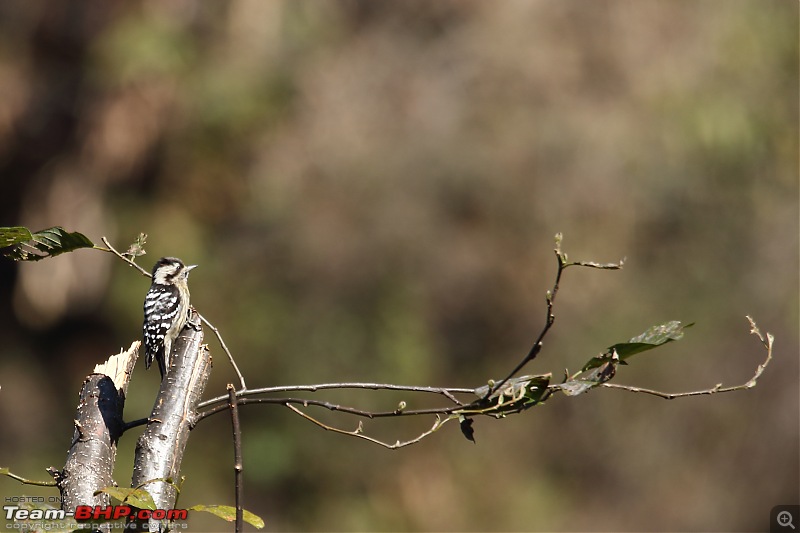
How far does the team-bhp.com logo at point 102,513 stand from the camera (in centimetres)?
216

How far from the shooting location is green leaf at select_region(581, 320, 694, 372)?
228 cm

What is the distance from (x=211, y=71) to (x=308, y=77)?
1.21 metres

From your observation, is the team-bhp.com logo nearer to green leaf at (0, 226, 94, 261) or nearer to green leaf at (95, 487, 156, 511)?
green leaf at (95, 487, 156, 511)

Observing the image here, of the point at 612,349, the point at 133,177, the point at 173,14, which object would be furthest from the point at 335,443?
the point at 612,349

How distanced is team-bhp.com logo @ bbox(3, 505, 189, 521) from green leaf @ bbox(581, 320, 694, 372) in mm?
1134

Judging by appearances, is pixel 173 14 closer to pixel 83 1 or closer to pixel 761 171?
pixel 83 1

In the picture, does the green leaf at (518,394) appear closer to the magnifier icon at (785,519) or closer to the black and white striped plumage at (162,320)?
the black and white striped plumage at (162,320)

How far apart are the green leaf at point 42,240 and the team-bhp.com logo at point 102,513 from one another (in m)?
0.71

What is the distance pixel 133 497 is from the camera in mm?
2201

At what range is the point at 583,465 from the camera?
1134 cm

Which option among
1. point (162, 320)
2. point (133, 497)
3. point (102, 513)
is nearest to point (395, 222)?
point (162, 320)

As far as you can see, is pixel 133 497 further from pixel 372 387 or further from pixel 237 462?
pixel 372 387

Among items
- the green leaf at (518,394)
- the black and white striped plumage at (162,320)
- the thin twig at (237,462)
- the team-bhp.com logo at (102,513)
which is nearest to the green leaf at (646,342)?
the green leaf at (518,394)

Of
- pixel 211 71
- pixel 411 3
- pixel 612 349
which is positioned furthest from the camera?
pixel 411 3
